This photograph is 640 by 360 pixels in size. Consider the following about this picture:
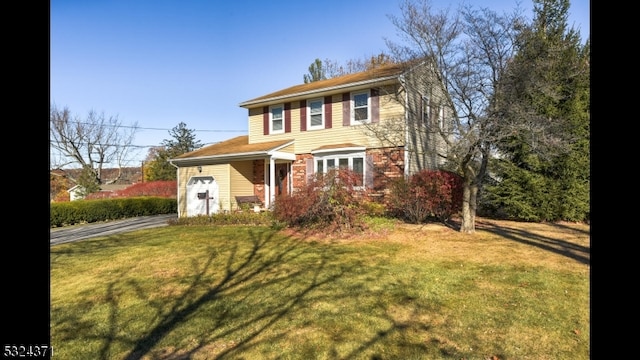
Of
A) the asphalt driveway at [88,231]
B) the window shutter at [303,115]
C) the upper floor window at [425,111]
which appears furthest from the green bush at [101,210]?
the upper floor window at [425,111]

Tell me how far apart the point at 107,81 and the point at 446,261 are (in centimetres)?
1375

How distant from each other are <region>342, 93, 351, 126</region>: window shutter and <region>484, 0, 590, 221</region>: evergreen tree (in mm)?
5644

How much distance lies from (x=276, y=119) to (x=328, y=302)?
12.1 meters

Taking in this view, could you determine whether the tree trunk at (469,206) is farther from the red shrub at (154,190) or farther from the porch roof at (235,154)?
the red shrub at (154,190)

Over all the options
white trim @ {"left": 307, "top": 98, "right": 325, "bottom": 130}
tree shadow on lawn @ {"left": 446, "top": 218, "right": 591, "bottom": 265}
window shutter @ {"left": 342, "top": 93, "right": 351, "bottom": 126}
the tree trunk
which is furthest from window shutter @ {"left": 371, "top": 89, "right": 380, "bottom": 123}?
the tree trunk

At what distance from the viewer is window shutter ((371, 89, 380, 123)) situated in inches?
500

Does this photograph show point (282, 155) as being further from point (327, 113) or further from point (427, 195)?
point (427, 195)

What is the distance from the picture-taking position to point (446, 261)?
249 inches

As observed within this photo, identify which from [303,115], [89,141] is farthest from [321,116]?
[89,141]

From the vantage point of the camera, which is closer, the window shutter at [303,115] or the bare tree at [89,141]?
the window shutter at [303,115]

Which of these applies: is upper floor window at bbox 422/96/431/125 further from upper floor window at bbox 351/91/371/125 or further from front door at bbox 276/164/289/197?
front door at bbox 276/164/289/197

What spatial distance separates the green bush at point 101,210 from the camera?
15.7 meters

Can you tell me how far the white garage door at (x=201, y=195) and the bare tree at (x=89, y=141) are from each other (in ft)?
61.9
